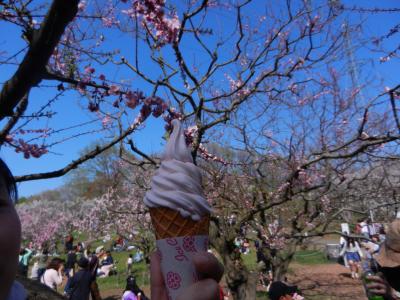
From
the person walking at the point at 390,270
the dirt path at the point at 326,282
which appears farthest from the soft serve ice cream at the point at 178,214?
the dirt path at the point at 326,282

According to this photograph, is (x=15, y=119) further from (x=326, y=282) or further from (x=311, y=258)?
(x=311, y=258)

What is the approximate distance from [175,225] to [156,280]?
0.81 ft

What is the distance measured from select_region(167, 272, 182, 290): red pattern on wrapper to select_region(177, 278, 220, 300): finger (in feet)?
0.66

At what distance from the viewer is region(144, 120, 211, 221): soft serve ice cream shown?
1.49 metres

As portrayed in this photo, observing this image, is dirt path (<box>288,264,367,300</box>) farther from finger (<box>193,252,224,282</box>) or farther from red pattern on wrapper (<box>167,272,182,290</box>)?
finger (<box>193,252,224,282</box>)

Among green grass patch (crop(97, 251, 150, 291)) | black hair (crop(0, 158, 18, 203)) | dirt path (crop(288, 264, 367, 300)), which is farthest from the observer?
green grass patch (crop(97, 251, 150, 291))

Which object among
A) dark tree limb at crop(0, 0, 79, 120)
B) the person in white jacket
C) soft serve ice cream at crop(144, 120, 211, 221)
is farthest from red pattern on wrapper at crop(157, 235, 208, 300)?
the person in white jacket

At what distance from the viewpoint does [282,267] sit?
724cm

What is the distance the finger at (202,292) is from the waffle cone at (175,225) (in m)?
0.36

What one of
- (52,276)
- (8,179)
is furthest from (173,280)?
(52,276)

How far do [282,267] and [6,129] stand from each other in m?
5.93

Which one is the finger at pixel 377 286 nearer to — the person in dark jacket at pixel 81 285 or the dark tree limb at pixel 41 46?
the dark tree limb at pixel 41 46

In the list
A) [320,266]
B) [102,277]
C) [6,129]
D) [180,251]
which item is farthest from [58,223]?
[180,251]

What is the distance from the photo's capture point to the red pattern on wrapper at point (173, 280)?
127 cm
